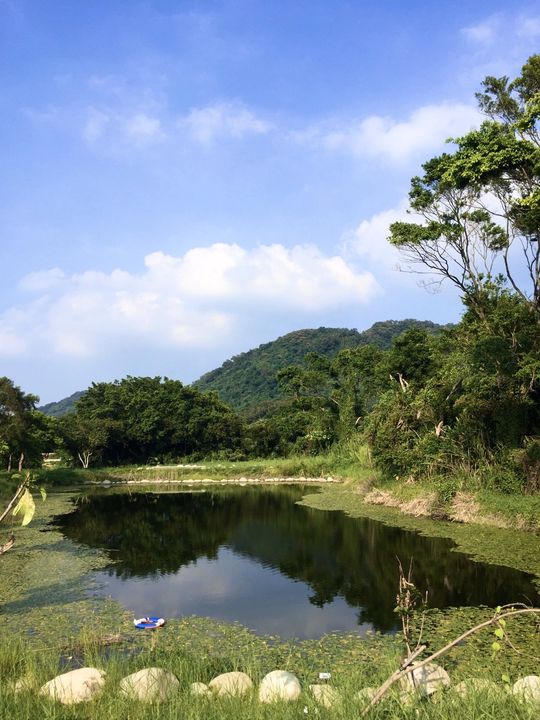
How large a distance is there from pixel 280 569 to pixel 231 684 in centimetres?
794

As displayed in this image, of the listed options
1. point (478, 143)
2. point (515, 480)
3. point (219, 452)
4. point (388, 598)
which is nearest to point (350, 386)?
point (219, 452)

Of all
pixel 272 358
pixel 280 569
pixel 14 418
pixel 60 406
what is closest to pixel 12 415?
pixel 14 418

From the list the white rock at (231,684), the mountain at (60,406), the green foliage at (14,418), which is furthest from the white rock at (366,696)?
the mountain at (60,406)

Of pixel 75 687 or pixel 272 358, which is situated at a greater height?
pixel 272 358

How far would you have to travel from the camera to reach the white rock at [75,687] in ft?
14.4

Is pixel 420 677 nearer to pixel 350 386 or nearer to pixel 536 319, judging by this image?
pixel 536 319

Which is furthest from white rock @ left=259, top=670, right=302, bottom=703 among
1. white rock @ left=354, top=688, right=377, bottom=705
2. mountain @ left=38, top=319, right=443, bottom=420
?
→ mountain @ left=38, top=319, right=443, bottom=420

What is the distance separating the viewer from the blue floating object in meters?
8.16

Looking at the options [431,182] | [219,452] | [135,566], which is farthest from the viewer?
[219,452]

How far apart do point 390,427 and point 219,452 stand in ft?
81.4

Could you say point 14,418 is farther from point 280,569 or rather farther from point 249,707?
point 249,707

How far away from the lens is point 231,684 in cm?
499

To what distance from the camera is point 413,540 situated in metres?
14.0

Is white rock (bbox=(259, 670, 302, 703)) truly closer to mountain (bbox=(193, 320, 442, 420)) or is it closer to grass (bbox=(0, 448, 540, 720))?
grass (bbox=(0, 448, 540, 720))
